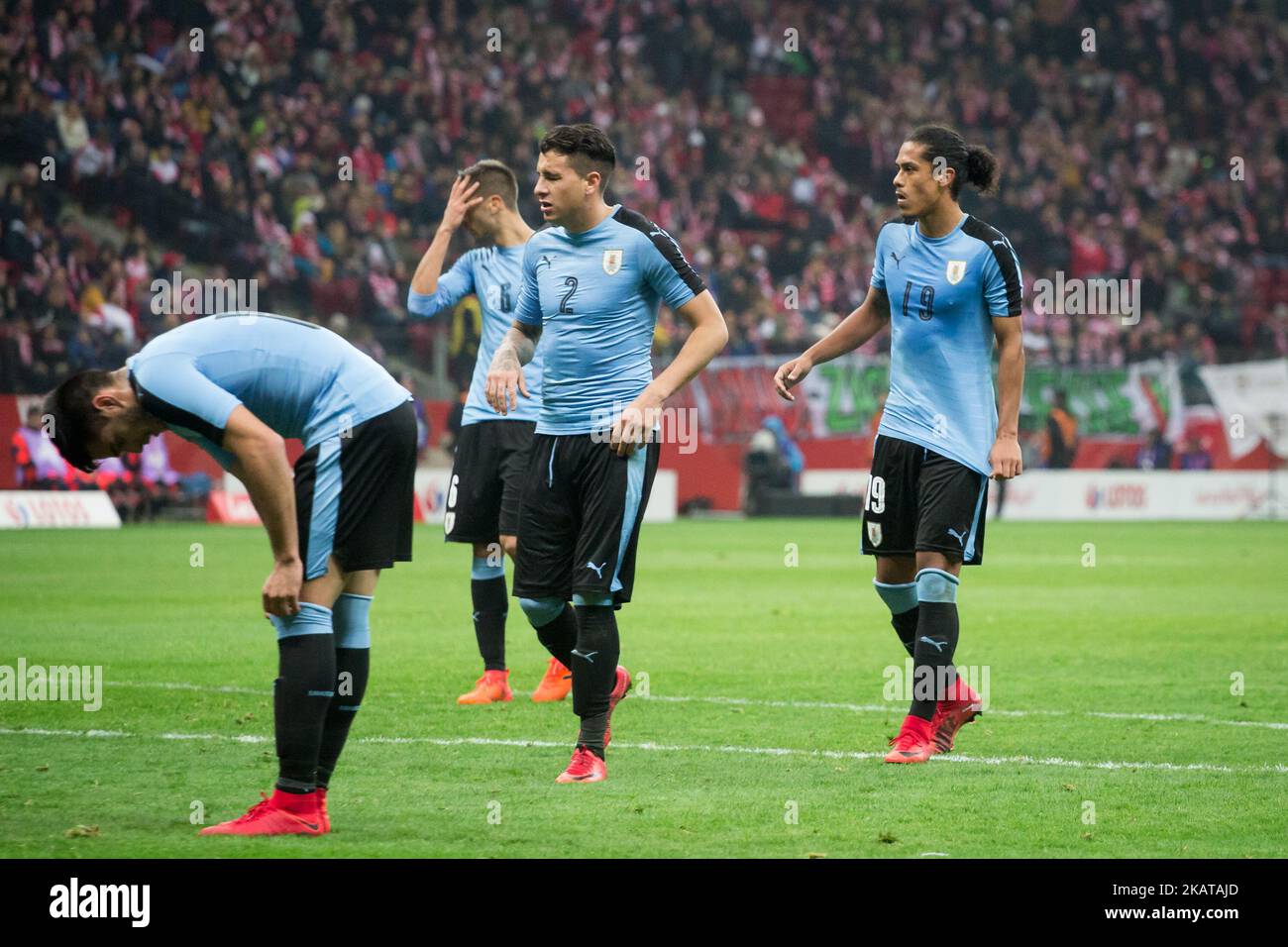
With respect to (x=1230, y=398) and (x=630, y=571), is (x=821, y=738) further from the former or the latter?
(x=1230, y=398)

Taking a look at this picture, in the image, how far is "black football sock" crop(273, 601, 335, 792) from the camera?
5.51m

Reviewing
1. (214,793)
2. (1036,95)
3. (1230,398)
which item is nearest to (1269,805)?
(214,793)

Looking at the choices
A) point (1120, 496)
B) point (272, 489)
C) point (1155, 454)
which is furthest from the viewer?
point (1155, 454)

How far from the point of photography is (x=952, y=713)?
23.9 feet

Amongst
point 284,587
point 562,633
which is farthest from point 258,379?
point 562,633

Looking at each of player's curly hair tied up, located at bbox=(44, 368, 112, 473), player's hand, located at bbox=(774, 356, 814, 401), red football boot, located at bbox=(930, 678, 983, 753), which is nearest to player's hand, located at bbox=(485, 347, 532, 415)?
player's hand, located at bbox=(774, 356, 814, 401)

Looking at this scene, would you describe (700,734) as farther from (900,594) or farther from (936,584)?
(936,584)

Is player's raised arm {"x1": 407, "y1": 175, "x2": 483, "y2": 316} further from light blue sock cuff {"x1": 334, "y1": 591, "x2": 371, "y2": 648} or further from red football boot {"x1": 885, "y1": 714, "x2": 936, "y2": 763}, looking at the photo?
red football boot {"x1": 885, "y1": 714, "x2": 936, "y2": 763}

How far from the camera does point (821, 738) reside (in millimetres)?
7586

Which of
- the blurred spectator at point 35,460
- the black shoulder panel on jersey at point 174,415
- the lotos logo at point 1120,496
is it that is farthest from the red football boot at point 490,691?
the lotos logo at point 1120,496

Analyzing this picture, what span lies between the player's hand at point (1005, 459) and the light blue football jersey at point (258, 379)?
8.64 feet

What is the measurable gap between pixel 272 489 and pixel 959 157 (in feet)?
11.6

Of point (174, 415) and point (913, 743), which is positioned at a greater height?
point (174, 415)

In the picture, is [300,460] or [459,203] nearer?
[300,460]
